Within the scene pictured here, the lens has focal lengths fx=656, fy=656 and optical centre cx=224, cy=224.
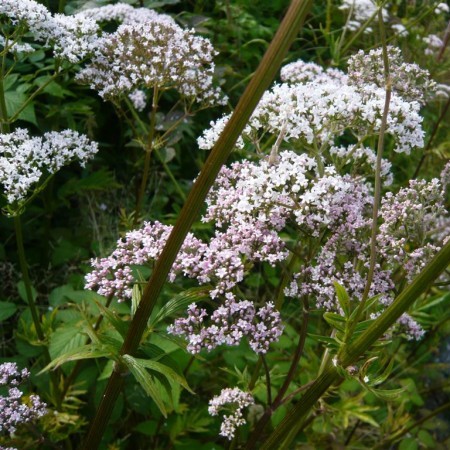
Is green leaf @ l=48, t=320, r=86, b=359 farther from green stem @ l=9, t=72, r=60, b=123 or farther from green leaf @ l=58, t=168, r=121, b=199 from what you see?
green leaf @ l=58, t=168, r=121, b=199

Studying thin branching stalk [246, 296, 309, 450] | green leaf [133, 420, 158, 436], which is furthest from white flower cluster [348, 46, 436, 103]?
green leaf [133, 420, 158, 436]

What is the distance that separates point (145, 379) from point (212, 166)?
0.66m

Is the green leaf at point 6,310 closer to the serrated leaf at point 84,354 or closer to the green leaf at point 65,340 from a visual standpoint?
the green leaf at point 65,340

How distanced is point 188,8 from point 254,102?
4.38 meters

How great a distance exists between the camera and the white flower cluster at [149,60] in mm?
2807

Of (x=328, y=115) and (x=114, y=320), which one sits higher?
(x=328, y=115)

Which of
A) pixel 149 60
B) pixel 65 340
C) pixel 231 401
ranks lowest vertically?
pixel 65 340

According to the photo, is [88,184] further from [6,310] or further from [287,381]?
[287,381]

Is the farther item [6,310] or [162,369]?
[6,310]

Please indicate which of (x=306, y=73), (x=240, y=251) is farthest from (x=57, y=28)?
(x=240, y=251)

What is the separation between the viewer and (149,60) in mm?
2836

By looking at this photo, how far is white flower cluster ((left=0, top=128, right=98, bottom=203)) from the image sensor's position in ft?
7.99

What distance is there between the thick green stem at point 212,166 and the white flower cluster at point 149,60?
47.8 inches

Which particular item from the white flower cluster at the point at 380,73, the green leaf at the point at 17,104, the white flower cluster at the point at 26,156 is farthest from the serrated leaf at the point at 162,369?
the green leaf at the point at 17,104
